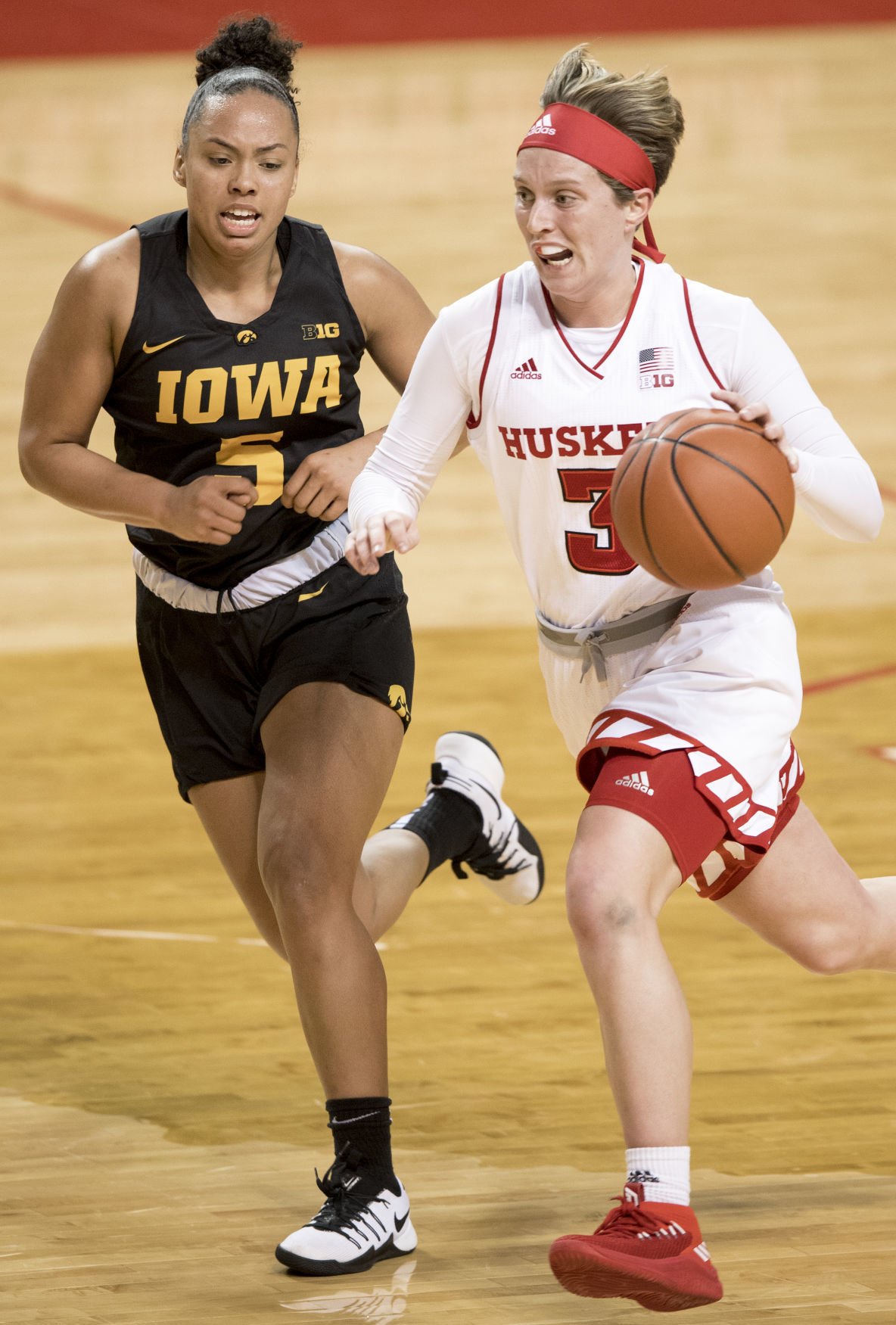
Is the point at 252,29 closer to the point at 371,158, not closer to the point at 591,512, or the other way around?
the point at 591,512

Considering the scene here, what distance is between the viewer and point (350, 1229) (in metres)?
3.41

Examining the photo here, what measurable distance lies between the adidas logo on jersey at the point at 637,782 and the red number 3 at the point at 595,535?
15.5 inches

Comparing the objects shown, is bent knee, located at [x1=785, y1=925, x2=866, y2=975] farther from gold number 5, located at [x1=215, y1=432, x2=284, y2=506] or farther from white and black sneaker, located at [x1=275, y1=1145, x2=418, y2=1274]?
gold number 5, located at [x1=215, y1=432, x2=284, y2=506]

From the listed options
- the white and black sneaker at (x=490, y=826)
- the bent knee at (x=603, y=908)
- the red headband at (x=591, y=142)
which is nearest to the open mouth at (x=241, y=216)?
the red headband at (x=591, y=142)

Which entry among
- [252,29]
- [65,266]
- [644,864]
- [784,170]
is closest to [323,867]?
[644,864]

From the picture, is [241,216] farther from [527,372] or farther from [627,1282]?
[627,1282]

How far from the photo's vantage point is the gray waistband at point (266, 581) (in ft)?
12.4

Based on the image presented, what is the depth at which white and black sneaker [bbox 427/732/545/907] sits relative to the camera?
4.70 meters

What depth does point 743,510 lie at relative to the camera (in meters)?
3.07

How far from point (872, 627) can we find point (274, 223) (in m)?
4.10

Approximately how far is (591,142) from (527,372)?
0.38 m

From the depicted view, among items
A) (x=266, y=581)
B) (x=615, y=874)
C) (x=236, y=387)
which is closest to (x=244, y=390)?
(x=236, y=387)

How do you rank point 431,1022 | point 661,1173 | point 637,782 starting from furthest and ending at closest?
point 431,1022 → point 637,782 → point 661,1173

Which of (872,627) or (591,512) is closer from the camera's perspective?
(591,512)
